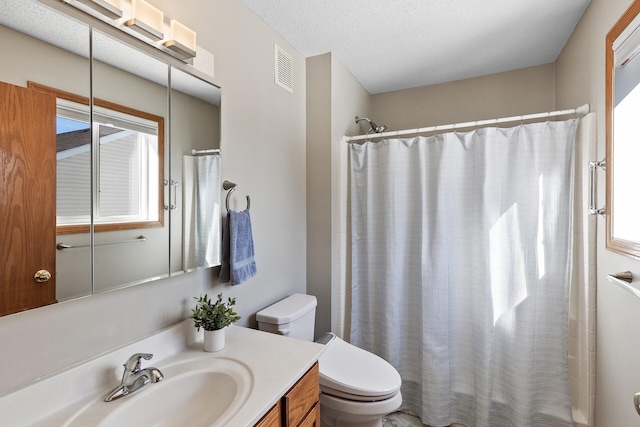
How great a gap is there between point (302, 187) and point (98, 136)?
1.32 m

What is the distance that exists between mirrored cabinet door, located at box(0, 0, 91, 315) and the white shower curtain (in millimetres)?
1657

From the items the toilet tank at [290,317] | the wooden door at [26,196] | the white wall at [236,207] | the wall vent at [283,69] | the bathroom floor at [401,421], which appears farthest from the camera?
the bathroom floor at [401,421]

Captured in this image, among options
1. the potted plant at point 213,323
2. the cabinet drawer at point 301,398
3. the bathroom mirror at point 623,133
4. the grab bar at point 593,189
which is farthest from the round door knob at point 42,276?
the grab bar at point 593,189

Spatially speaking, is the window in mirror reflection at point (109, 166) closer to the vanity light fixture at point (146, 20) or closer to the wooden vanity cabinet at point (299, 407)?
the vanity light fixture at point (146, 20)

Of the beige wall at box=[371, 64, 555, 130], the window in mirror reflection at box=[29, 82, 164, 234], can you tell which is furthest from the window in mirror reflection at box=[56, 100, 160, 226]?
the beige wall at box=[371, 64, 555, 130]

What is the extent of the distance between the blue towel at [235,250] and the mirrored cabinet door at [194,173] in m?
0.04

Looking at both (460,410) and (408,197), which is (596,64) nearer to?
(408,197)

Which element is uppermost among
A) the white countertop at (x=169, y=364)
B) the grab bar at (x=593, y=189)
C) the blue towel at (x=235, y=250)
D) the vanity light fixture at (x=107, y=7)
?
the vanity light fixture at (x=107, y=7)

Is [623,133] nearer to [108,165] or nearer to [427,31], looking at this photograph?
[427,31]

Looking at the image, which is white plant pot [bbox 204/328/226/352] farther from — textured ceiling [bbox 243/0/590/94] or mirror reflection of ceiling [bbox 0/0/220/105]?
textured ceiling [bbox 243/0/590/94]

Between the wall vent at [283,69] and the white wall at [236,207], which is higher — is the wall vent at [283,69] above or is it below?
above

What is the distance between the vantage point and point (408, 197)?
6.91ft

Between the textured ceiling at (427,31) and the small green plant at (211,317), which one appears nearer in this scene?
the small green plant at (211,317)

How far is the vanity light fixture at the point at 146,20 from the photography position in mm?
1034
